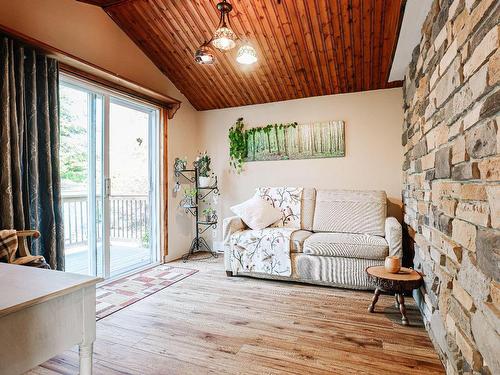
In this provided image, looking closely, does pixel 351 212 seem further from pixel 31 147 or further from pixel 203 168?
pixel 31 147

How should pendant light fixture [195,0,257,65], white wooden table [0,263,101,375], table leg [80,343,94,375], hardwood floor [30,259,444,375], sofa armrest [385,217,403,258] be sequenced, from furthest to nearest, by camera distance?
1. sofa armrest [385,217,403,258]
2. pendant light fixture [195,0,257,65]
3. hardwood floor [30,259,444,375]
4. table leg [80,343,94,375]
5. white wooden table [0,263,101,375]

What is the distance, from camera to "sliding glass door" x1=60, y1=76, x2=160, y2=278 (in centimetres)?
306

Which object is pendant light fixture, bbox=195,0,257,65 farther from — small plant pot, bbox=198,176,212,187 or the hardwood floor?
the hardwood floor

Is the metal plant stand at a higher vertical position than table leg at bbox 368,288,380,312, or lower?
higher

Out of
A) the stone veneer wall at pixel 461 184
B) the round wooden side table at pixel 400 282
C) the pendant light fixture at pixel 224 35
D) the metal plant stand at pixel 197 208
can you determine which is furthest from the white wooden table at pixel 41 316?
the metal plant stand at pixel 197 208

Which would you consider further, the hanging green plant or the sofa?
the hanging green plant

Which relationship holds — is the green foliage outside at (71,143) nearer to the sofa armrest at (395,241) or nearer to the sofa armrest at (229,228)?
the sofa armrest at (229,228)

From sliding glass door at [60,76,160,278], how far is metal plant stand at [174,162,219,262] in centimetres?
52

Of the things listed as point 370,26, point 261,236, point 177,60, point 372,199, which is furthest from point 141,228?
point 370,26

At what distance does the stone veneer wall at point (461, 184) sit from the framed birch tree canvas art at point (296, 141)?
169 cm

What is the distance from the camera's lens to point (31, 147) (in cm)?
240

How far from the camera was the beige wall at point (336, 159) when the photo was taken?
3830 mm

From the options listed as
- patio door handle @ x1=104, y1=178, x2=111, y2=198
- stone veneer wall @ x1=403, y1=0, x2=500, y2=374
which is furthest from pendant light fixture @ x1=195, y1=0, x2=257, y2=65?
patio door handle @ x1=104, y1=178, x2=111, y2=198

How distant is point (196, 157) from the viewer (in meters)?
4.84
